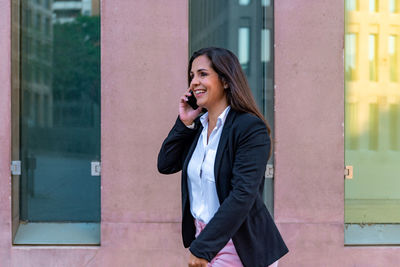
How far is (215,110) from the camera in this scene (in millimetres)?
2707

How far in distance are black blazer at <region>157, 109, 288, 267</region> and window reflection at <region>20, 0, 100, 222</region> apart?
309cm

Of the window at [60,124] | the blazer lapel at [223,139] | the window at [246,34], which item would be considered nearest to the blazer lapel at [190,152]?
the blazer lapel at [223,139]

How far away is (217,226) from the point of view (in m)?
2.35

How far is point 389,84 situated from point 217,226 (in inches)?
153

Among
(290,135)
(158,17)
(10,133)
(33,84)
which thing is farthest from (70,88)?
(290,135)

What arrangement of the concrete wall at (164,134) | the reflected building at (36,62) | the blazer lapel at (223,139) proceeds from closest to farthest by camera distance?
the blazer lapel at (223,139)
the concrete wall at (164,134)
the reflected building at (36,62)

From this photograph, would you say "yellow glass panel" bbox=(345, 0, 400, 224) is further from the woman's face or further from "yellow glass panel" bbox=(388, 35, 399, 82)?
the woman's face

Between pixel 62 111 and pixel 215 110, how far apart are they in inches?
122

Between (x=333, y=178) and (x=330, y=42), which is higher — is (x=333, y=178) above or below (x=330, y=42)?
below

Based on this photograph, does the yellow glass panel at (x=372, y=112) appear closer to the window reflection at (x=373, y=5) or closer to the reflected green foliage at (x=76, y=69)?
the window reflection at (x=373, y=5)

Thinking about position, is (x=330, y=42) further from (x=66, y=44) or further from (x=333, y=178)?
(x=66, y=44)

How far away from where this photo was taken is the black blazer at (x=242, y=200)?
236cm

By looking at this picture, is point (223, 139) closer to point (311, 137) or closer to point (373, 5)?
point (311, 137)

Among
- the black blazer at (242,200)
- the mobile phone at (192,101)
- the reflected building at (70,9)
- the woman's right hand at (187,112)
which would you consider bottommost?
the black blazer at (242,200)
